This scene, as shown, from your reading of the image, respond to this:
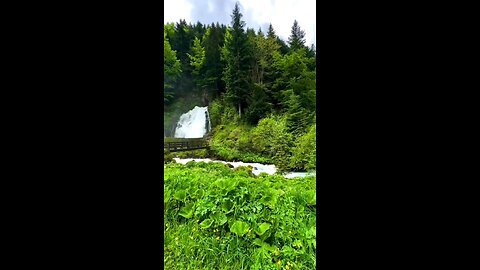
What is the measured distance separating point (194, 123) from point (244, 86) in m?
0.96

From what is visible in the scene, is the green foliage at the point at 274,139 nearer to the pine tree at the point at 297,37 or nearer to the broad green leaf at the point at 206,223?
the pine tree at the point at 297,37

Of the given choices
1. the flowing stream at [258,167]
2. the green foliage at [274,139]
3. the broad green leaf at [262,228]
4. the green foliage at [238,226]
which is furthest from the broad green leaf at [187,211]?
the green foliage at [274,139]

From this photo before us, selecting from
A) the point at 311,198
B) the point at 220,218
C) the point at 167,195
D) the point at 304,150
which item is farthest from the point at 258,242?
the point at 304,150

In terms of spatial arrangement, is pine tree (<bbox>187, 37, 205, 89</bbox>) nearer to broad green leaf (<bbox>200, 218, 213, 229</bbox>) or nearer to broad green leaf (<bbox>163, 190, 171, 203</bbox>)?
broad green leaf (<bbox>163, 190, 171, 203</bbox>)

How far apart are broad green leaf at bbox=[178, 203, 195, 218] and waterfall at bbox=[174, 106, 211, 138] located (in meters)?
1.94

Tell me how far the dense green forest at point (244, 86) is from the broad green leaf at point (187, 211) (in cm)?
175

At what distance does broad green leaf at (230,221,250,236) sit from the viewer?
233cm

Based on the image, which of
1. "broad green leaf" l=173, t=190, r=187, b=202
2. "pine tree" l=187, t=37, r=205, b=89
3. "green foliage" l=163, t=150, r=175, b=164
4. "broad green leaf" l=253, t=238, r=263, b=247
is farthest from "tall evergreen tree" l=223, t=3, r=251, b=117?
"broad green leaf" l=253, t=238, r=263, b=247
